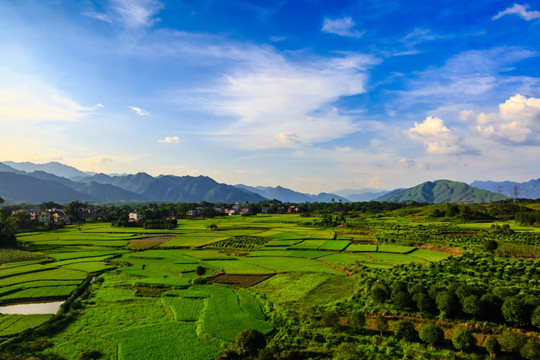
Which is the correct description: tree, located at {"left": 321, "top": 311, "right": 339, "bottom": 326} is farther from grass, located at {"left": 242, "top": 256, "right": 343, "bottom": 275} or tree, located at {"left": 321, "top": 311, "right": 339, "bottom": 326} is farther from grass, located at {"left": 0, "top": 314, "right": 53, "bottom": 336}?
grass, located at {"left": 0, "top": 314, "right": 53, "bottom": 336}

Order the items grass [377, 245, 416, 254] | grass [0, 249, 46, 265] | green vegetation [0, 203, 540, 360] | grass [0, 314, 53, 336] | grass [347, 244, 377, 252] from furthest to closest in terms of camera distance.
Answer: grass [347, 244, 377, 252], grass [377, 245, 416, 254], grass [0, 249, 46, 265], grass [0, 314, 53, 336], green vegetation [0, 203, 540, 360]

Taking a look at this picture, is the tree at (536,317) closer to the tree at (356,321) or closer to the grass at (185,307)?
the tree at (356,321)

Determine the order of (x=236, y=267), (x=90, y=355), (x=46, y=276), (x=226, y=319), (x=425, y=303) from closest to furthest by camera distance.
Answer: (x=90, y=355)
(x=425, y=303)
(x=226, y=319)
(x=46, y=276)
(x=236, y=267)

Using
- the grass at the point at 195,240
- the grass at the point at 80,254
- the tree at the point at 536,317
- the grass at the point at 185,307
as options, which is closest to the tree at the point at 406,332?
the tree at the point at 536,317

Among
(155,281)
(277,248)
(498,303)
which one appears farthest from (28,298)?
(498,303)

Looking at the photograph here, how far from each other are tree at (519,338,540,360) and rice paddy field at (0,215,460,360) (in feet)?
50.3

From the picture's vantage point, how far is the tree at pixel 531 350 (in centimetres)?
1762

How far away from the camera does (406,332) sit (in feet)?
71.1

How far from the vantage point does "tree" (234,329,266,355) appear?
20125mm

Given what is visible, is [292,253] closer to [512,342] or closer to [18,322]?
[512,342]

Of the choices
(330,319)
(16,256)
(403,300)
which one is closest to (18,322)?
(330,319)

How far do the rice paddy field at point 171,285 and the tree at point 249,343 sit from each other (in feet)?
6.89

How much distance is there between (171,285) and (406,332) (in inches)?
1022

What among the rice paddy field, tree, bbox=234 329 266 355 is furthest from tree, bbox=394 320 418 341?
tree, bbox=234 329 266 355
